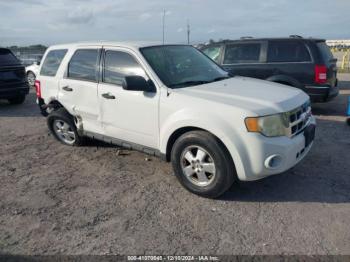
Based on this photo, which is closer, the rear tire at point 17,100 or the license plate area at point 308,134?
the license plate area at point 308,134

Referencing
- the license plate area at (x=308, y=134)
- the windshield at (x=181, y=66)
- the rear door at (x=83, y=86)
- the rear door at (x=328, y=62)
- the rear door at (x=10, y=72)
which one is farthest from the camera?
the rear door at (x=10, y=72)


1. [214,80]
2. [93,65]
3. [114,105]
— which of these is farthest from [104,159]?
[214,80]

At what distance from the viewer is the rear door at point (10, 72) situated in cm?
956

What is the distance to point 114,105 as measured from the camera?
4.71 metres

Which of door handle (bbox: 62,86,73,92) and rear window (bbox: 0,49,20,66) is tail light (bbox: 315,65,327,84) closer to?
door handle (bbox: 62,86,73,92)

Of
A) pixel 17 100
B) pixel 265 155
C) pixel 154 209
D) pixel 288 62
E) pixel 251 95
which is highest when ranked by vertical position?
pixel 288 62

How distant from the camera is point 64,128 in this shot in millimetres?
5926

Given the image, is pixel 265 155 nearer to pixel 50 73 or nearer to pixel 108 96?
pixel 108 96

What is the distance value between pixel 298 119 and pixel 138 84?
197 centimetres

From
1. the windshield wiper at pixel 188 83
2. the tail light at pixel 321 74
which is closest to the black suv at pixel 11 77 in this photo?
the windshield wiper at pixel 188 83

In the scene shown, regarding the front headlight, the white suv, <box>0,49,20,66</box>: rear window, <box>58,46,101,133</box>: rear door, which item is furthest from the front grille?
<box>0,49,20,66</box>: rear window

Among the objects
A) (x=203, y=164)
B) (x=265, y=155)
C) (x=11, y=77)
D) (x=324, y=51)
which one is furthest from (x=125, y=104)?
(x=11, y=77)

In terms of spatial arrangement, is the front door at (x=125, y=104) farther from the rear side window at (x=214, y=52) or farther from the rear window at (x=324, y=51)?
the rear window at (x=324, y=51)

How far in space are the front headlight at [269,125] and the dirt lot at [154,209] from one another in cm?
88
